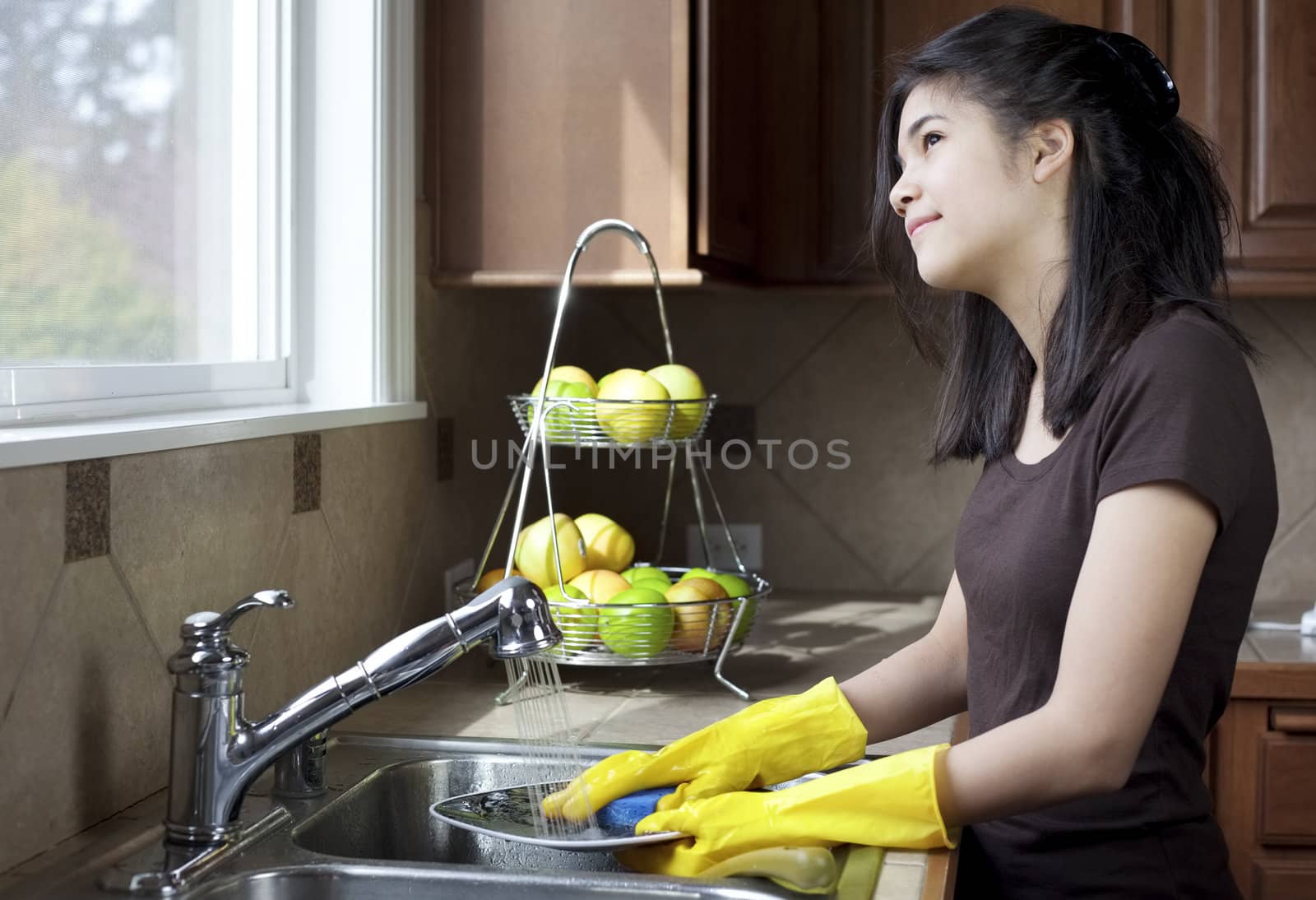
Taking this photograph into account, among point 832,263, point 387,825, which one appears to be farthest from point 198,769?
point 832,263

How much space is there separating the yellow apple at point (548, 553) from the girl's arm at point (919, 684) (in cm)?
41

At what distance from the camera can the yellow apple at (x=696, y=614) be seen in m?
1.51

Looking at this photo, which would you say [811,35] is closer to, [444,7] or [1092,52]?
[444,7]

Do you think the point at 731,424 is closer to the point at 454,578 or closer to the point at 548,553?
the point at 454,578

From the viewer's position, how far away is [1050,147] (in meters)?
1.19

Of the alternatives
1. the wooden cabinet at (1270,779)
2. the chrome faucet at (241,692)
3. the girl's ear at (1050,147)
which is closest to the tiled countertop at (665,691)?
the chrome faucet at (241,692)

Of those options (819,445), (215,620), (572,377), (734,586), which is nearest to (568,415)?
(572,377)

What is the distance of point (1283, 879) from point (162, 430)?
5.01ft

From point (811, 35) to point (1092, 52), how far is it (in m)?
0.92

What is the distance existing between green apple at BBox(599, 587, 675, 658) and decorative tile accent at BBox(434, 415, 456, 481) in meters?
0.46

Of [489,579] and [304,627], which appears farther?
[489,579]

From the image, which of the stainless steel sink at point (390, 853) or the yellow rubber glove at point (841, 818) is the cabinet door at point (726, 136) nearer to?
the stainless steel sink at point (390, 853)

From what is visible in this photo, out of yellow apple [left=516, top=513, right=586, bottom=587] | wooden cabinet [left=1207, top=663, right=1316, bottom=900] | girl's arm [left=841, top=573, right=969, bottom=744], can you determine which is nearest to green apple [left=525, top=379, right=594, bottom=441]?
yellow apple [left=516, top=513, right=586, bottom=587]

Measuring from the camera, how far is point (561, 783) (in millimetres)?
1166
